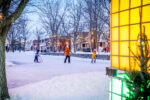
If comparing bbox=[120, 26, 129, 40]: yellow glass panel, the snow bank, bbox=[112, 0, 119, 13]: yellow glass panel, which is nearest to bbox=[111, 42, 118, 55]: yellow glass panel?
bbox=[120, 26, 129, 40]: yellow glass panel

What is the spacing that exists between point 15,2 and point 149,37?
208 inches

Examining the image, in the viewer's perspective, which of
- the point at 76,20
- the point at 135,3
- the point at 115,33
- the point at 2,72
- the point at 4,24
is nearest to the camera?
the point at 135,3

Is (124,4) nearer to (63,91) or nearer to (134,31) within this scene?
(134,31)

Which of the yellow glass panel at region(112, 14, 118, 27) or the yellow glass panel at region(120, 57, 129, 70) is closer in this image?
the yellow glass panel at region(120, 57, 129, 70)

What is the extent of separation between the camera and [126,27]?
4074mm

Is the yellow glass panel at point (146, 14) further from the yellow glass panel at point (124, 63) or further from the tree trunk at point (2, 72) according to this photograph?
the tree trunk at point (2, 72)

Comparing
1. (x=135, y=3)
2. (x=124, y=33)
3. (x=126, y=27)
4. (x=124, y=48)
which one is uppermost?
(x=135, y=3)

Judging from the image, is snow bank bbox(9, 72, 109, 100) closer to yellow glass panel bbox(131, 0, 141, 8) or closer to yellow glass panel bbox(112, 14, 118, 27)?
yellow glass panel bbox(112, 14, 118, 27)

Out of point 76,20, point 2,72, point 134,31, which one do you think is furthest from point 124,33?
point 76,20

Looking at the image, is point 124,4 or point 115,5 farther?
point 115,5

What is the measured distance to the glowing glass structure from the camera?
3.64 m

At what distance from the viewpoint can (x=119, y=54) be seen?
4297 mm

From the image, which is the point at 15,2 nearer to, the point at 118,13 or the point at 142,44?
the point at 118,13

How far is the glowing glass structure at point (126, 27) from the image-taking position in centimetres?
364
